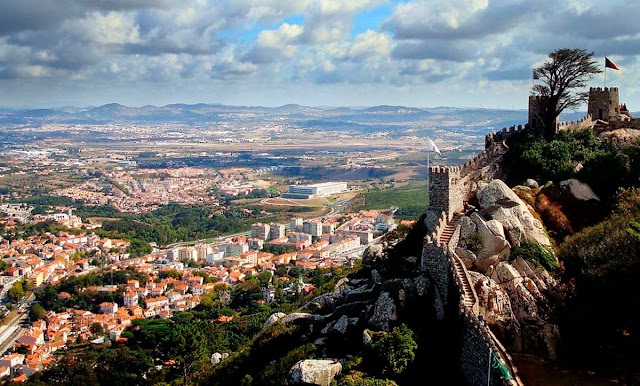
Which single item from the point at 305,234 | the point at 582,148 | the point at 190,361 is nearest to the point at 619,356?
the point at 582,148

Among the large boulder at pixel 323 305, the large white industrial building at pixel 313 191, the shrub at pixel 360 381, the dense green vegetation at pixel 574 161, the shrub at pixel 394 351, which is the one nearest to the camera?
the shrub at pixel 360 381

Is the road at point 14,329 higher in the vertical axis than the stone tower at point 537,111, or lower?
lower

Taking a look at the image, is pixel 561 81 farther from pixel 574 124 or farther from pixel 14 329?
pixel 14 329

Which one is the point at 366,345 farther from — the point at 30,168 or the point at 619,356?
the point at 30,168

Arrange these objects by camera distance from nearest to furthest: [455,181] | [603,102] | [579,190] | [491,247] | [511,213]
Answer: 1. [491,247]
2. [511,213]
3. [455,181]
4. [579,190]
5. [603,102]

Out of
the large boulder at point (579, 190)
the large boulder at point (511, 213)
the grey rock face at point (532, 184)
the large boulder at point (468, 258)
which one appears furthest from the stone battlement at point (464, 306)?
the large boulder at point (579, 190)

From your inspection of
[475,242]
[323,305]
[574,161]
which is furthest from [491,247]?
[323,305]

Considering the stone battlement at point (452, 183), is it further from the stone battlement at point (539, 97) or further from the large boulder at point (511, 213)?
the stone battlement at point (539, 97)
